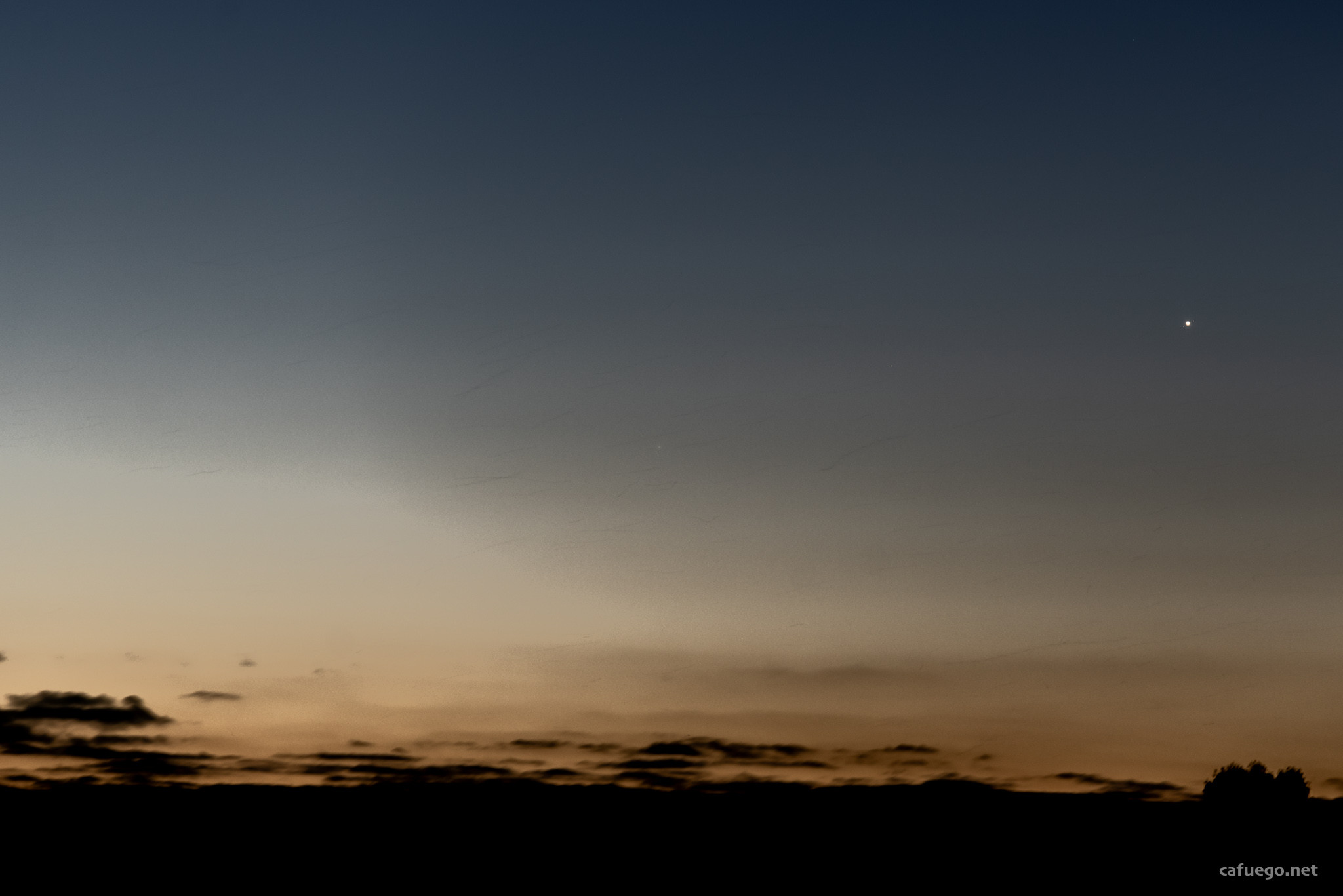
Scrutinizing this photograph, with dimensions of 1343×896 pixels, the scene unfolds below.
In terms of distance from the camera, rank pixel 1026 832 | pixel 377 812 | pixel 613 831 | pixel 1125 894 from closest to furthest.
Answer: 1. pixel 1125 894
2. pixel 1026 832
3. pixel 613 831
4. pixel 377 812

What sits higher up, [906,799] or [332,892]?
[906,799]

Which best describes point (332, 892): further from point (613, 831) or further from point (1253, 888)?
point (1253, 888)

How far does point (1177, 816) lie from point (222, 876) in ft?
276

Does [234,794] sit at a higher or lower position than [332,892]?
higher

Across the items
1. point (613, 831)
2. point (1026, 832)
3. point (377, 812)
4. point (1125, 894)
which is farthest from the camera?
point (377, 812)

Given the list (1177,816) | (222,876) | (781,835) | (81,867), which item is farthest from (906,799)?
(81,867)

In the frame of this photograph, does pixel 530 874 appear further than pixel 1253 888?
Yes

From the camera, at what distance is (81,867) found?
4830 inches

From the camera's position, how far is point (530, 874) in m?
119

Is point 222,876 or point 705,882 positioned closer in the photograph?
point 705,882

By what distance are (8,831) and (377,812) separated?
112 ft

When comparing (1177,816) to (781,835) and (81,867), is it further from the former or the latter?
(81,867)

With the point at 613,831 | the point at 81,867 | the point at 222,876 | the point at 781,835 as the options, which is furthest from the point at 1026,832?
the point at 81,867

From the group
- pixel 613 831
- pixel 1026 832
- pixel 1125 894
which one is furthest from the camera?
pixel 613 831
